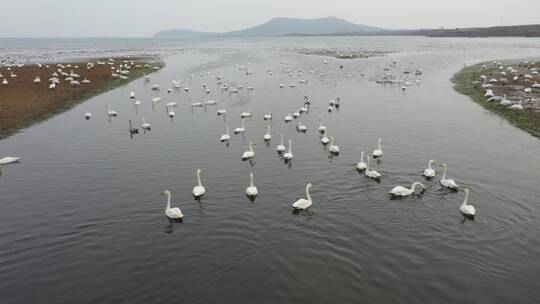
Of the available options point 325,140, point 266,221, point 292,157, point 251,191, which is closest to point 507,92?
point 325,140

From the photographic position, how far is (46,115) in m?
42.6

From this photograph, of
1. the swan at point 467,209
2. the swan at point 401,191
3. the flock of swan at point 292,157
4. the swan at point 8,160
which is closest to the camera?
the swan at point 467,209

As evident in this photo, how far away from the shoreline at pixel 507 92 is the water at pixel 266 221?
1.73 m

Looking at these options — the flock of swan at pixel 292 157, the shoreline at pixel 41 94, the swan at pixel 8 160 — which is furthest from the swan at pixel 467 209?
the shoreline at pixel 41 94

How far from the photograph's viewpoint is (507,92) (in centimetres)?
5166

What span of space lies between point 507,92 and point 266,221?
4267 cm

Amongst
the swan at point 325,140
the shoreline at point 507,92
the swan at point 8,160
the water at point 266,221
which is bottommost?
the water at point 266,221

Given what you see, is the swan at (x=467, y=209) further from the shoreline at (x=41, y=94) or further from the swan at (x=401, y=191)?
the shoreline at (x=41, y=94)

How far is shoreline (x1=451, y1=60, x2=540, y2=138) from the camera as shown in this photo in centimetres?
3809

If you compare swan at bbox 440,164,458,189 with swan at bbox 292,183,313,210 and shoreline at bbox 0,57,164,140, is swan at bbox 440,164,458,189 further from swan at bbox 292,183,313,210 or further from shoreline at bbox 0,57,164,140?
shoreline at bbox 0,57,164,140

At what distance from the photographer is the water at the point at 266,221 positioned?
1567 centimetres

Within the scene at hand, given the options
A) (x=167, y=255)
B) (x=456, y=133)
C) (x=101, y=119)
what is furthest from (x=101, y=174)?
(x=456, y=133)

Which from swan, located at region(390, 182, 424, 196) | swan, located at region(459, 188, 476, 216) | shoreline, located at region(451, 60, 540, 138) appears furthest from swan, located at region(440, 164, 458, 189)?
shoreline, located at region(451, 60, 540, 138)

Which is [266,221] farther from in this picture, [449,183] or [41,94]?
[41,94]
